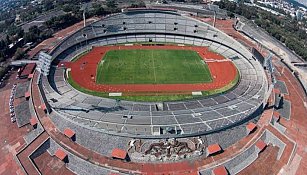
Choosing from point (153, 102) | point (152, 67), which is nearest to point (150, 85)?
point (152, 67)

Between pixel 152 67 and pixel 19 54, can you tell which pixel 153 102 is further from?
pixel 19 54

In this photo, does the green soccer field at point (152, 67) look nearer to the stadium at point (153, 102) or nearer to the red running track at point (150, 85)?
the stadium at point (153, 102)

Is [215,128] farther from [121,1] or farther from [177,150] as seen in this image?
[121,1]

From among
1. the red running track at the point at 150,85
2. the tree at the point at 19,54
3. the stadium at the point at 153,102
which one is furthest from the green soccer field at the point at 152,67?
the tree at the point at 19,54

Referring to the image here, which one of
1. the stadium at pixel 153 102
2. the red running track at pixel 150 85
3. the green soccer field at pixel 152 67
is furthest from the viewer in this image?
the green soccer field at pixel 152 67

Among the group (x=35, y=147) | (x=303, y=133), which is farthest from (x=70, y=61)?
(x=303, y=133)
